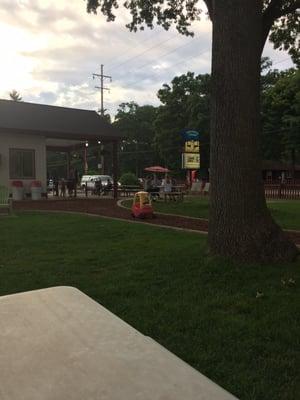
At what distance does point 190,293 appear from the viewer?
5.69 meters

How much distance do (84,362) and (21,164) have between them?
2217 centimetres

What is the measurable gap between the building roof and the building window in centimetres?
123

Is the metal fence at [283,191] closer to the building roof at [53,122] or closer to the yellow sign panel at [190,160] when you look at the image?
the yellow sign panel at [190,160]

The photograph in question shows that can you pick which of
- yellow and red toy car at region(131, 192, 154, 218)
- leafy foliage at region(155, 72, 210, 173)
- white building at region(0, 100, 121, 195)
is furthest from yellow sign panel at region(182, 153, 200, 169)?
leafy foliage at region(155, 72, 210, 173)

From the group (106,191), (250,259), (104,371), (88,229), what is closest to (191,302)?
(250,259)

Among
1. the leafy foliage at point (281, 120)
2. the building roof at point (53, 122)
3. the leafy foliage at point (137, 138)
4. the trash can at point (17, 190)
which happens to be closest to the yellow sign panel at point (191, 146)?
the building roof at point (53, 122)

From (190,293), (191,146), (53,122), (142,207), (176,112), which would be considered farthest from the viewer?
(176,112)

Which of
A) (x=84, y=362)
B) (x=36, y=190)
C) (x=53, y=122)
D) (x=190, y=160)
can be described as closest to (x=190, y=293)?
(x=84, y=362)

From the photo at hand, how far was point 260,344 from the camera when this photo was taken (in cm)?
412

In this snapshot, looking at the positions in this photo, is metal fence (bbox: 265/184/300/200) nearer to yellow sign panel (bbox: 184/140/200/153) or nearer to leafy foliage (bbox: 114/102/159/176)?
yellow sign panel (bbox: 184/140/200/153)

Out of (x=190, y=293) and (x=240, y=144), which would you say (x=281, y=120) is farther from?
(x=190, y=293)

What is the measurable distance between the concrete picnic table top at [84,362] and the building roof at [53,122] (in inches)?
796

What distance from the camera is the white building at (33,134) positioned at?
22859mm

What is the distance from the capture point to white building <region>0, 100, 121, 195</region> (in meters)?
22.9
